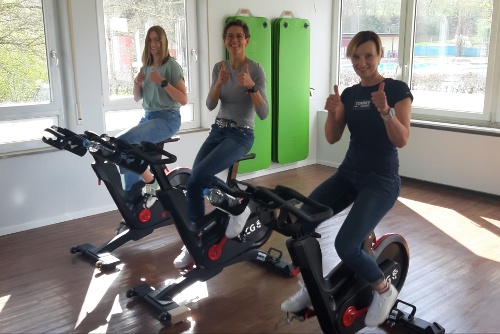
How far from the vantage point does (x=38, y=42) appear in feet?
14.5

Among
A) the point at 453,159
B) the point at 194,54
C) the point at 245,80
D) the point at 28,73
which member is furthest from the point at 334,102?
the point at 453,159

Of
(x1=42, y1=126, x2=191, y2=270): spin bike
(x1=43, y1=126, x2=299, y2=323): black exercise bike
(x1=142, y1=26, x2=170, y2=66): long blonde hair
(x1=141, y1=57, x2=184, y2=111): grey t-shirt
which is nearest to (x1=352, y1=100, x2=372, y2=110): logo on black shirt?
(x1=43, y1=126, x2=299, y2=323): black exercise bike

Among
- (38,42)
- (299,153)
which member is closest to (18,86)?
(38,42)

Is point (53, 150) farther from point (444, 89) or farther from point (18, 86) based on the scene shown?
point (444, 89)

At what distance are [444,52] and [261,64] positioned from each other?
2.06 m

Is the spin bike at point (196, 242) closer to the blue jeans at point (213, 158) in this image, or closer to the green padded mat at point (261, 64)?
the blue jeans at point (213, 158)

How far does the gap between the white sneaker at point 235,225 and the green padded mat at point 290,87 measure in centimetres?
311

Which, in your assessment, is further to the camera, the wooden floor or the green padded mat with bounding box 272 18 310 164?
the green padded mat with bounding box 272 18 310 164

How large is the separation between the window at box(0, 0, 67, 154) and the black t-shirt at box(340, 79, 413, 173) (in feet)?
10.1

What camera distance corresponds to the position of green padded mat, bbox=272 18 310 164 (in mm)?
5957

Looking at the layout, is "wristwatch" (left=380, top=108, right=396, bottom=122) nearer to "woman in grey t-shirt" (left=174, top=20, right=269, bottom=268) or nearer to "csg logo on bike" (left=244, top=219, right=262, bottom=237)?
"woman in grey t-shirt" (left=174, top=20, right=269, bottom=268)

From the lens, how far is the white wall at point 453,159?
17.3 feet

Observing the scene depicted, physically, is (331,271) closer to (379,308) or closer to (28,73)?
(379,308)

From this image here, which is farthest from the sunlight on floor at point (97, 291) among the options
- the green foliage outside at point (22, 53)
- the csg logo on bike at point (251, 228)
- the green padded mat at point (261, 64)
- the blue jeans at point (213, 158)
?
the green padded mat at point (261, 64)
